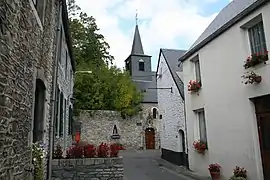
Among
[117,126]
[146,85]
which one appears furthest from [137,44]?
[117,126]

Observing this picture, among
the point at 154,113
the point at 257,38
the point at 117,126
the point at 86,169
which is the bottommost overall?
the point at 86,169

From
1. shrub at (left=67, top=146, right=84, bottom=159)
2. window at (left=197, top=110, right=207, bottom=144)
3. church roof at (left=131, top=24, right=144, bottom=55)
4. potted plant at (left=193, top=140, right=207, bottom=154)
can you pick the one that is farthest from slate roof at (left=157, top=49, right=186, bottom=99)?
church roof at (left=131, top=24, right=144, bottom=55)

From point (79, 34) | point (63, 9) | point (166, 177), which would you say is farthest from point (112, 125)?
point (63, 9)

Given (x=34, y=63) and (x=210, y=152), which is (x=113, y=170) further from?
(x=210, y=152)

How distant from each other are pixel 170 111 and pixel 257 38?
7.74 m

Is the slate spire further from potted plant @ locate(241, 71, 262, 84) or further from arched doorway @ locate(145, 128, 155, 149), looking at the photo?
potted plant @ locate(241, 71, 262, 84)

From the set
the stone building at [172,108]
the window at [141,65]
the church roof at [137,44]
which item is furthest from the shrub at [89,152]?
the church roof at [137,44]

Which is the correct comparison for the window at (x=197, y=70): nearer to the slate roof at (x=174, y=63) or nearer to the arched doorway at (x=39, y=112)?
the slate roof at (x=174, y=63)

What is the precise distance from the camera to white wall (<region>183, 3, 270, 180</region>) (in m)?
7.53

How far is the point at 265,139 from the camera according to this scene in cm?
738

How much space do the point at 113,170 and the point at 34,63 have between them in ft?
11.7

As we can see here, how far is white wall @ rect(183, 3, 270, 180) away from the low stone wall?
12.5ft

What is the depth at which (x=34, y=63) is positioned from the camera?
5.09 metres

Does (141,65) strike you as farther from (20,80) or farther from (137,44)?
(20,80)
